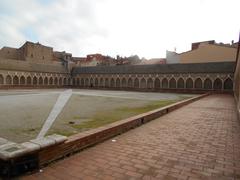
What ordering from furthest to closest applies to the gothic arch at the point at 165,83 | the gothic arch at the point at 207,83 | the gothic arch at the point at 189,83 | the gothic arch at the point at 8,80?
1. the gothic arch at the point at 165,83
2. the gothic arch at the point at 8,80
3. the gothic arch at the point at 189,83
4. the gothic arch at the point at 207,83

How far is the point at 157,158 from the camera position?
13.3 feet

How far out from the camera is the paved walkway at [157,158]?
3.39m

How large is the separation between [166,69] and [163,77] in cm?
172

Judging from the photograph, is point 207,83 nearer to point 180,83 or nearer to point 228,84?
point 228,84

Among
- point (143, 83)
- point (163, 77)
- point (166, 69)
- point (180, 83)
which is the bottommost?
point (143, 83)

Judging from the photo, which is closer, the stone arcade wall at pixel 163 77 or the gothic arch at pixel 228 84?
the gothic arch at pixel 228 84

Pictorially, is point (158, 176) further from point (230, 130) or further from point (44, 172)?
point (230, 130)

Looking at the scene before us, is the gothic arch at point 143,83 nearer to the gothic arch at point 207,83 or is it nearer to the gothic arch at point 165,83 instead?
the gothic arch at point 165,83

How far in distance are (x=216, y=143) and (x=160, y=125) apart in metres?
2.14

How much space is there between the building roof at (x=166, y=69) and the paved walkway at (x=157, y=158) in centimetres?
3414

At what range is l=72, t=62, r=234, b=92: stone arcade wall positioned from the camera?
121 feet

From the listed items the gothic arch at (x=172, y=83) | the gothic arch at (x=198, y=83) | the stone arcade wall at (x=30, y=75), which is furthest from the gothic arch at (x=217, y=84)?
the stone arcade wall at (x=30, y=75)

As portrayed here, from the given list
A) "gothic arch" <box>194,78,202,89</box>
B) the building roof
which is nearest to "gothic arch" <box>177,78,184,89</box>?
the building roof

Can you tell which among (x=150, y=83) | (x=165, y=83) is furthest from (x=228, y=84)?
(x=150, y=83)
